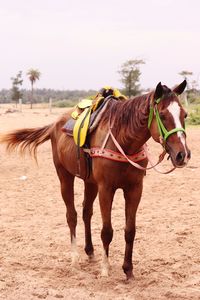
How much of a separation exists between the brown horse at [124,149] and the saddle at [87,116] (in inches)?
2.6

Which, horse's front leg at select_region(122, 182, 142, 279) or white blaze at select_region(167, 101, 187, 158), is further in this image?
horse's front leg at select_region(122, 182, 142, 279)

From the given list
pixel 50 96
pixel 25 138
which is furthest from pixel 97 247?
pixel 50 96

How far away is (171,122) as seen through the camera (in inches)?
143

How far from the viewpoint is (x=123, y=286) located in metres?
4.30

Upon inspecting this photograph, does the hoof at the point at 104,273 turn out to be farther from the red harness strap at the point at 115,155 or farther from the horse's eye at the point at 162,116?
the horse's eye at the point at 162,116

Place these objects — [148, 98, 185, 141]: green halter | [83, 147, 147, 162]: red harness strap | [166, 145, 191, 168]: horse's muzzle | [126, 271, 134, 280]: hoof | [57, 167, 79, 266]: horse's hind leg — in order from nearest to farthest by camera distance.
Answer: [166, 145, 191, 168]: horse's muzzle, [148, 98, 185, 141]: green halter, [83, 147, 147, 162]: red harness strap, [126, 271, 134, 280]: hoof, [57, 167, 79, 266]: horse's hind leg

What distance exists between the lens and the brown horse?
→ 3658 mm

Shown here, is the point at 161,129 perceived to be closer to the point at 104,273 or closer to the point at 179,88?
the point at 179,88

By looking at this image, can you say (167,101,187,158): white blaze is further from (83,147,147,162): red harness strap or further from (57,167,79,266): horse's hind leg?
(57,167,79,266): horse's hind leg

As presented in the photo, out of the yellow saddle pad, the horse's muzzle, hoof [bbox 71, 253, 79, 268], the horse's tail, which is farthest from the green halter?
Result: the horse's tail

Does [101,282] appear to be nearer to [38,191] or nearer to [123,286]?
[123,286]

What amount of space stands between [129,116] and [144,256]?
68.7 inches

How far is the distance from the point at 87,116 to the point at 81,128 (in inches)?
6.7

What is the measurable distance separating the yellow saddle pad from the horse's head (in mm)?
928
